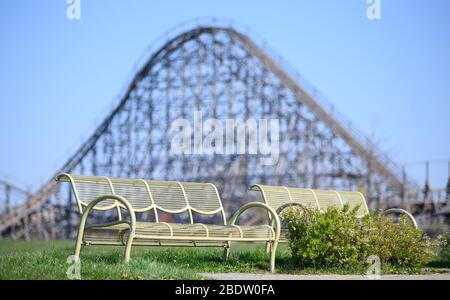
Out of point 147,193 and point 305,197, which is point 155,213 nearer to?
point 147,193

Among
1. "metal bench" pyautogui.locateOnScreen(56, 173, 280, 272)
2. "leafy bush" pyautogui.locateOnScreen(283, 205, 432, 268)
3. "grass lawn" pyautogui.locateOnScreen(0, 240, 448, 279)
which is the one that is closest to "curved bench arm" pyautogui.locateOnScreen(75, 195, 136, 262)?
"metal bench" pyautogui.locateOnScreen(56, 173, 280, 272)

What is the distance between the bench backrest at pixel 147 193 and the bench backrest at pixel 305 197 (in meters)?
0.44

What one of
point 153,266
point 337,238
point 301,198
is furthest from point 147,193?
point 301,198

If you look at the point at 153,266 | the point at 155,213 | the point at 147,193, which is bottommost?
the point at 153,266

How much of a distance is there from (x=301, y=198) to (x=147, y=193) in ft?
5.41

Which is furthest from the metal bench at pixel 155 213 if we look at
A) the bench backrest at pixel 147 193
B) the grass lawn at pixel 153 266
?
the grass lawn at pixel 153 266

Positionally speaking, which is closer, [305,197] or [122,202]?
[122,202]

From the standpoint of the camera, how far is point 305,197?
7.84 metres

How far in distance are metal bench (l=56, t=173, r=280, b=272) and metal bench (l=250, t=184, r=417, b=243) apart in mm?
266

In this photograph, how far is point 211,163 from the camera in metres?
21.7

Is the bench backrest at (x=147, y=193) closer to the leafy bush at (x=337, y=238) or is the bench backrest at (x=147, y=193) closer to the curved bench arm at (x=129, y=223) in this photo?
the curved bench arm at (x=129, y=223)

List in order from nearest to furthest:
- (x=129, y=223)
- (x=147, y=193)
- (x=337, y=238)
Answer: (x=129, y=223) → (x=337, y=238) → (x=147, y=193)

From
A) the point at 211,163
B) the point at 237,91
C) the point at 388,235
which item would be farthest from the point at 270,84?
the point at 388,235

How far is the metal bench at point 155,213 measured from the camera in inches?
231
